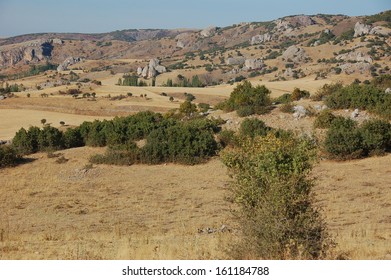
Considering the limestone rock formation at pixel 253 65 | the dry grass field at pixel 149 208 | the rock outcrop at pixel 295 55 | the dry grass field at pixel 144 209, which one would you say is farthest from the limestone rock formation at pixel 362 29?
the dry grass field at pixel 144 209

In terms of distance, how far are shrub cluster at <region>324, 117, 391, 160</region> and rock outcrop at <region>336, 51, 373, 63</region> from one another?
8969 centimetres

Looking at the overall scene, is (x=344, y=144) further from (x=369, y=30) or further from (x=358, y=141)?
(x=369, y=30)

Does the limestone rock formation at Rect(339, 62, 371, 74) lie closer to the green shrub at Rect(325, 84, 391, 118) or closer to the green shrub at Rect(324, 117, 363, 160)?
the green shrub at Rect(325, 84, 391, 118)

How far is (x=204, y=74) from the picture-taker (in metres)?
146

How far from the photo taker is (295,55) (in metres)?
148

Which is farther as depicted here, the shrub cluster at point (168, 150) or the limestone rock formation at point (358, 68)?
the limestone rock formation at point (358, 68)

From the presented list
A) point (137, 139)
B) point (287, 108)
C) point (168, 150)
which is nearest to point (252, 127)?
point (287, 108)

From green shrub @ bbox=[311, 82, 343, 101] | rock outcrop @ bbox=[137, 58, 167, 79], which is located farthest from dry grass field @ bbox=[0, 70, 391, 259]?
rock outcrop @ bbox=[137, 58, 167, 79]

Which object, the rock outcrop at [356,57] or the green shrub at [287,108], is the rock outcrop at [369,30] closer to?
the rock outcrop at [356,57]

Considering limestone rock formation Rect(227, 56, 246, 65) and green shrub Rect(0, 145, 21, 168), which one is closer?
green shrub Rect(0, 145, 21, 168)

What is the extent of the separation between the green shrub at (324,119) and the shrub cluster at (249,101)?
504 cm

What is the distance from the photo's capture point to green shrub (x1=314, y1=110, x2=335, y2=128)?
33.4 meters

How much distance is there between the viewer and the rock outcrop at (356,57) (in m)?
114

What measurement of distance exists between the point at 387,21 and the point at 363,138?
156 meters
